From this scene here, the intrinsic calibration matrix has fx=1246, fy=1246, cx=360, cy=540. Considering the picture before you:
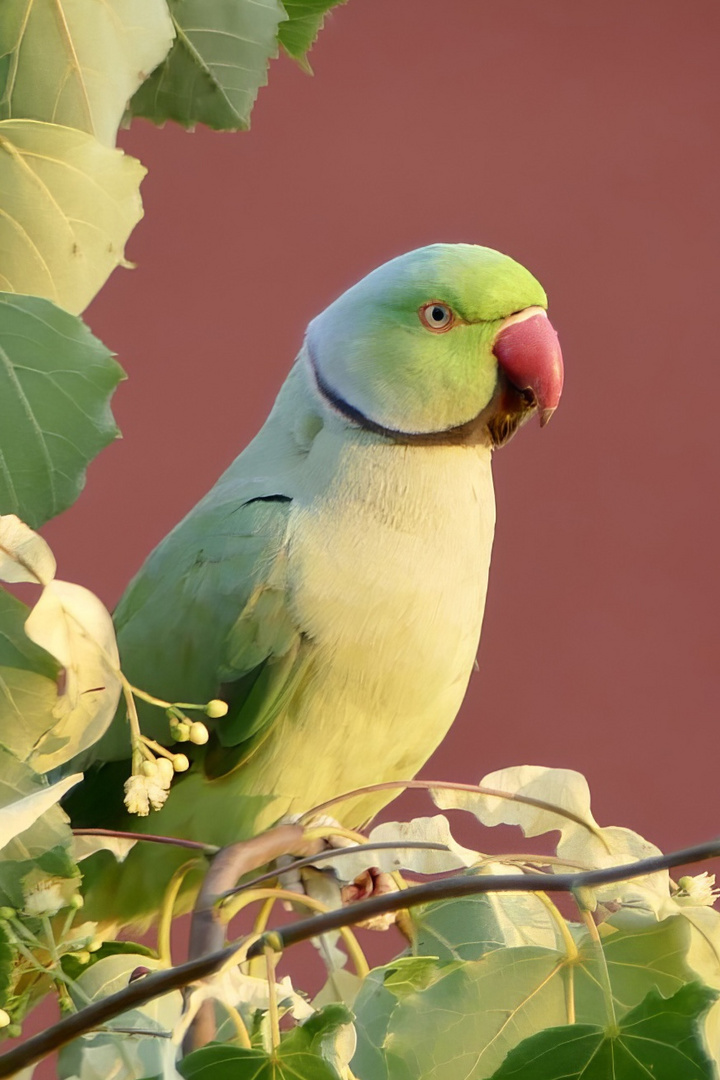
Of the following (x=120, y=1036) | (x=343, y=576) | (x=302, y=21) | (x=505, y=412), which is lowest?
(x=120, y=1036)

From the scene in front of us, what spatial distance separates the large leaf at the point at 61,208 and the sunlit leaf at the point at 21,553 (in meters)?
0.09

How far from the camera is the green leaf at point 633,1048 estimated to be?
1.10 ft

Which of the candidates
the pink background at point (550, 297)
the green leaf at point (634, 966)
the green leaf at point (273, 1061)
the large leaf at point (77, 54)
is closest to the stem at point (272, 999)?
the green leaf at point (273, 1061)

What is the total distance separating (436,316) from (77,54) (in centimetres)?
31

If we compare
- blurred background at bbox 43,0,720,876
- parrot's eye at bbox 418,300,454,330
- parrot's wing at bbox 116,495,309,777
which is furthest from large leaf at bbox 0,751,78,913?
blurred background at bbox 43,0,720,876

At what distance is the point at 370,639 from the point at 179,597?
11cm

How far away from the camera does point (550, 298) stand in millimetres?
1916

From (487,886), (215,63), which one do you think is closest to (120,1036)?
(487,886)

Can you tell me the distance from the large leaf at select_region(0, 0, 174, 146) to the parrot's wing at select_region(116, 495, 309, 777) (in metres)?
0.28

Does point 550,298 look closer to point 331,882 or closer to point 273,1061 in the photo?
point 331,882

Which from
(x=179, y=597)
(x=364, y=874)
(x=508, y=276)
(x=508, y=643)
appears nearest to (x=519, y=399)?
(x=508, y=276)

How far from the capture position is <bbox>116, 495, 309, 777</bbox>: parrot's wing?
63 cm

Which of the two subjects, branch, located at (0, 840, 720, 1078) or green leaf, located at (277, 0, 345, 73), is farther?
green leaf, located at (277, 0, 345, 73)

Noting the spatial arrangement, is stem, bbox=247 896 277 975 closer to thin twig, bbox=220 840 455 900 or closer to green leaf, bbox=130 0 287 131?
thin twig, bbox=220 840 455 900
